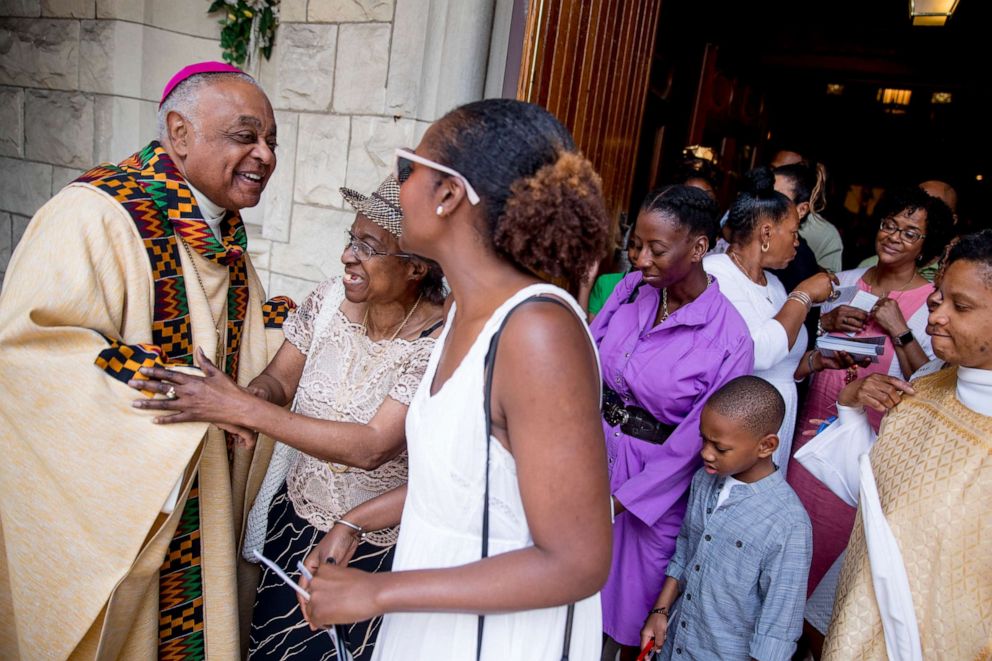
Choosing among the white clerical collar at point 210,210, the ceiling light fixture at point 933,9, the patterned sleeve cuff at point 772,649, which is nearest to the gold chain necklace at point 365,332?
the white clerical collar at point 210,210

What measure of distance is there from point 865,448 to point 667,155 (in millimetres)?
3681

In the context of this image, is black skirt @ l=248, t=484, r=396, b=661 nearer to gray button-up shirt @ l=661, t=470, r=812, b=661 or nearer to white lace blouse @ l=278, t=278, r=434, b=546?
white lace blouse @ l=278, t=278, r=434, b=546

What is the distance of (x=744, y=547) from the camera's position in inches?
84.0

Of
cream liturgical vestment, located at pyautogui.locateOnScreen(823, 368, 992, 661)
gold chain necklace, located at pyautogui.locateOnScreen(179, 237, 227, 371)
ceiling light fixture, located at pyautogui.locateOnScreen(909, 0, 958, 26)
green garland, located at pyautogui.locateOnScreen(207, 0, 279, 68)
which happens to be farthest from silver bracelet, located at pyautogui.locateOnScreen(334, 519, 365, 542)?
ceiling light fixture, located at pyautogui.locateOnScreen(909, 0, 958, 26)

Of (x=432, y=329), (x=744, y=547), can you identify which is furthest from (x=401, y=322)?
(x=744, y=547)

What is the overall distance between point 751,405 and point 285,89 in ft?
10.2

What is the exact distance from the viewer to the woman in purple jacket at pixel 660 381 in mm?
2416

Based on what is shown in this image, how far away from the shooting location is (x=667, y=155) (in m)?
5.42

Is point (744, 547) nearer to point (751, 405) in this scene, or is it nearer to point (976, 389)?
point (751, 405)

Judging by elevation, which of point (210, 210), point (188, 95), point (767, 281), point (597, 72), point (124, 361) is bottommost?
point (124, 361)

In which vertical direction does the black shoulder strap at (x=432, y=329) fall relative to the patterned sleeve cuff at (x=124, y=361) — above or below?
above

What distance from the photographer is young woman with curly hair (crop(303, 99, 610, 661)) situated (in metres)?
1.07

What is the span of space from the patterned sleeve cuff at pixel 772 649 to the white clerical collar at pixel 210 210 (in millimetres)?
2091

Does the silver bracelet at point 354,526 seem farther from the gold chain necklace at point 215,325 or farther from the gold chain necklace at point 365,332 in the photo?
the gold chain necklace at point 215,325
